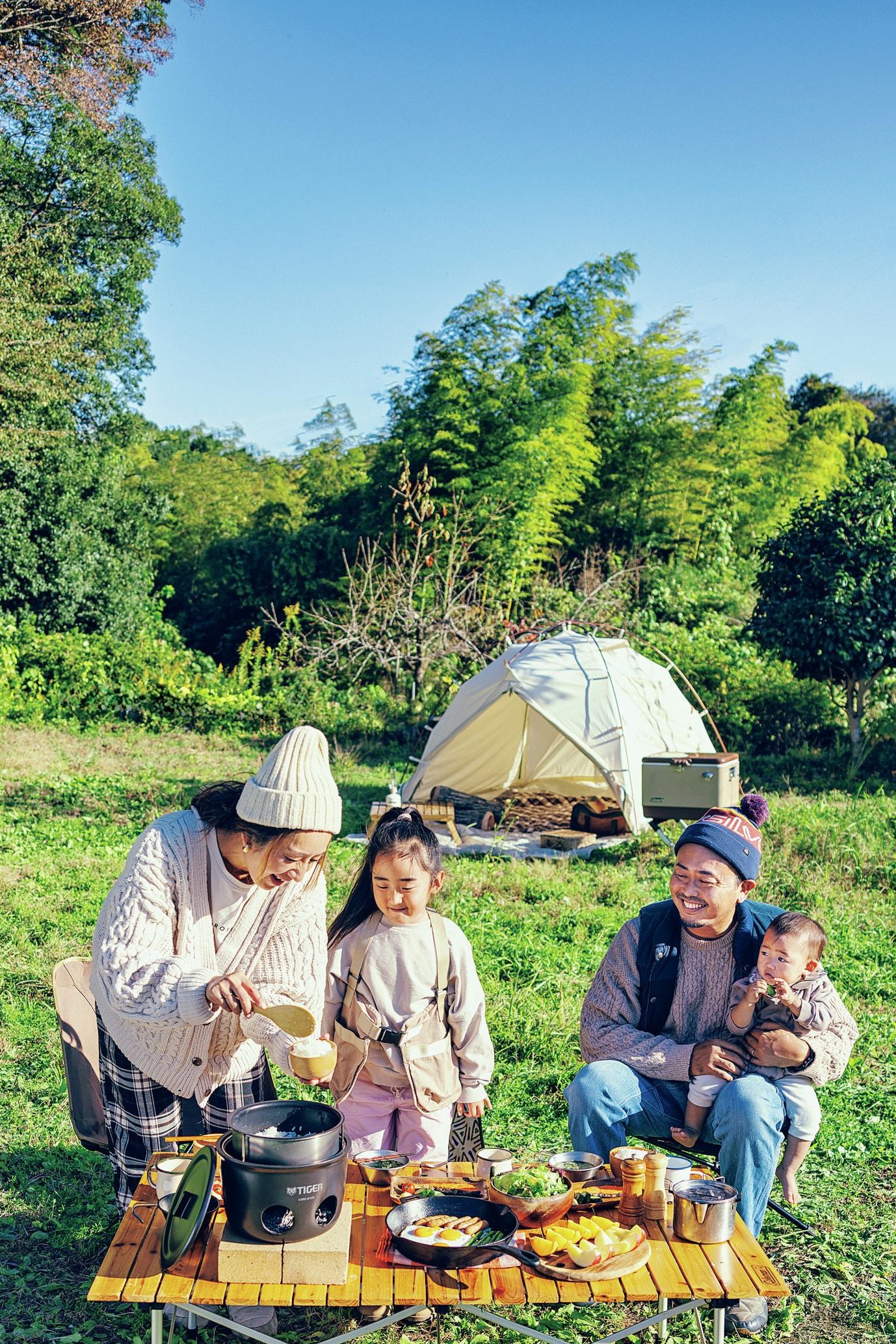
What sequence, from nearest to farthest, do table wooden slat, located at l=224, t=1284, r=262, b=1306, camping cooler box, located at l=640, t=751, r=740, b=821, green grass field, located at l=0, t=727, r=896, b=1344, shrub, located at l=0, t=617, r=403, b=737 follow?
table wooden slat, located at l=224, t=1284, r=262, b=1306 → green grass field, located at l=0, t=727, r=896, b=1344 → camping cooler box, located at l=640, t=751, r=740, b=821 → shrub, located at l=0, t=617, r=403, b=737

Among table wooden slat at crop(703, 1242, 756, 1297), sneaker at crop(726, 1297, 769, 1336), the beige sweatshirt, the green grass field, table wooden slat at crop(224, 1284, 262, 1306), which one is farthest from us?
the beige sweatshirt

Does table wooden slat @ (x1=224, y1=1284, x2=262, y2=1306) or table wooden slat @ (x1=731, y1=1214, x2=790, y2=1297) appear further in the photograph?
table wooden slat @ (x1=731, y1=1214, x2=790, y2=1297)

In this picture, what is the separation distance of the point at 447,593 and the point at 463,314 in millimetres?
5966

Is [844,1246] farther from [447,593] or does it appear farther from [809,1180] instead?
[447,593]

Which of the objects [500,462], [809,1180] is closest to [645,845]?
[809,1180]

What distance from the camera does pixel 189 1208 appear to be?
2.18 m

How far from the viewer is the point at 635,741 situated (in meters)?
8.96

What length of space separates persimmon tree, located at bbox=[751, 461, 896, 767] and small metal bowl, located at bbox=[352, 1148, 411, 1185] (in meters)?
9.40

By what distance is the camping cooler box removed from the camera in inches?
298

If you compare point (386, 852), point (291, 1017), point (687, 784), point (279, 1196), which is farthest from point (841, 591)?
point (279, 1196)

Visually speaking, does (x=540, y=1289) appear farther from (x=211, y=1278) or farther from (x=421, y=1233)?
(x=211, y=1278)

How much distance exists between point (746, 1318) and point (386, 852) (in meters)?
1.47

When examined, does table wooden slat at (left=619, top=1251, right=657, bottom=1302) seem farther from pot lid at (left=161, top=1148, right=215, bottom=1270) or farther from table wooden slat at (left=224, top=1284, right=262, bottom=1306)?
pot lid at (left=161, top=1148, right=215, bottom=1270)

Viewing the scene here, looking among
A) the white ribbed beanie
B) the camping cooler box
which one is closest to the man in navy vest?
the white ribbed beanie
